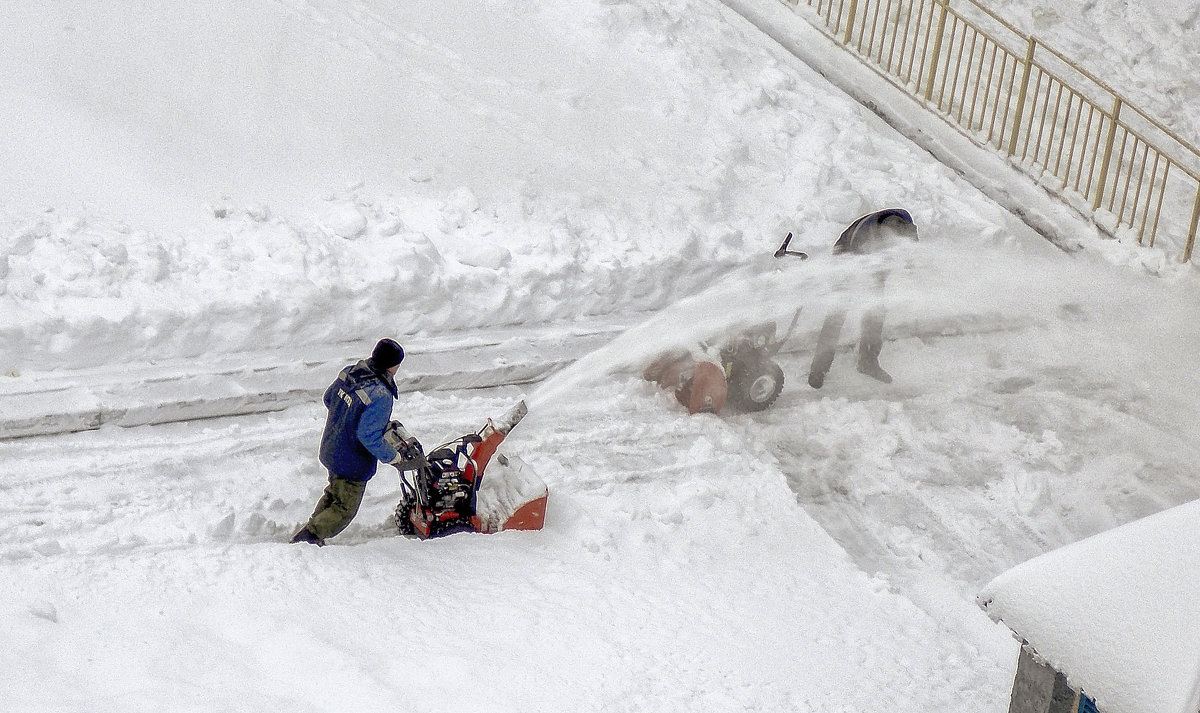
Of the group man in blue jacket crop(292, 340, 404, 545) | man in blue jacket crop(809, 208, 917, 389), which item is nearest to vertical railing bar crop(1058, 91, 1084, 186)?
man in blue jacket crop(809, 208, 917, 389)

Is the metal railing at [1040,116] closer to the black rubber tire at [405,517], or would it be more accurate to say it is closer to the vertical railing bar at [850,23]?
the vertical railing bar at [850,23]

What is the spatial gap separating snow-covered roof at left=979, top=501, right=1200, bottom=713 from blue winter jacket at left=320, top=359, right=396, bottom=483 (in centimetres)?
331

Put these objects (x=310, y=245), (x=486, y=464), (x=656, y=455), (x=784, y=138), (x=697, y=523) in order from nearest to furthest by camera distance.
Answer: (x=486, y=464)
(x=697, y=523)
(x=656, y=455)
(x=310, y=245)
(x=784, y=138)

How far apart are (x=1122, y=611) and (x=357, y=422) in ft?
12.8

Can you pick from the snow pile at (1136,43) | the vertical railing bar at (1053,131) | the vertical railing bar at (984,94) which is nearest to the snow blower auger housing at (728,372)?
the vertical railing bar at (984,94)

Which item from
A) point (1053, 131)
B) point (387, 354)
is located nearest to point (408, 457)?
point (387, 354)

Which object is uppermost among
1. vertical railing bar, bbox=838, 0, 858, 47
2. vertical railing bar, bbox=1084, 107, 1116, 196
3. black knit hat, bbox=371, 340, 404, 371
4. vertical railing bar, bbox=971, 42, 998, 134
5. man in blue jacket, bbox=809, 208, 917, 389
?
vertical railing bar, bbox=838, 0, 858, 47

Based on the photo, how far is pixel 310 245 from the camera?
8.94 metres

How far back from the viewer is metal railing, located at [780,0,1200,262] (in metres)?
12.4

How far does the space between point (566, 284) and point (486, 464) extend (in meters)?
3.18

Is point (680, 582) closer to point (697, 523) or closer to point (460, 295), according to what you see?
point (697, 523)

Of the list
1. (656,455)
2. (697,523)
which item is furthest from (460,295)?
(697,523)

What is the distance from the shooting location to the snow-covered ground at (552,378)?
19.7 feet

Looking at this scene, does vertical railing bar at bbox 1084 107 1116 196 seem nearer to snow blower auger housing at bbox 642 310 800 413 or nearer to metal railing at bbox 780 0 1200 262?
metal railing at bbox 780 0 1200 262
